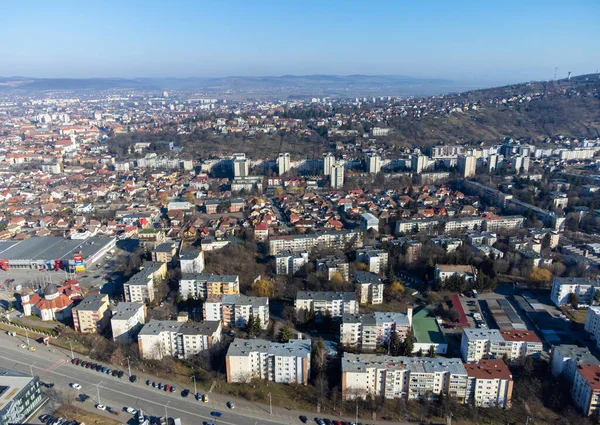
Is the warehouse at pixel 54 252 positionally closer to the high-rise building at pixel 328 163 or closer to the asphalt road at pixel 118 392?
the asphalt road at pixel 118 392

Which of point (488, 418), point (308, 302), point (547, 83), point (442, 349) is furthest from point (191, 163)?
point (547, 83)

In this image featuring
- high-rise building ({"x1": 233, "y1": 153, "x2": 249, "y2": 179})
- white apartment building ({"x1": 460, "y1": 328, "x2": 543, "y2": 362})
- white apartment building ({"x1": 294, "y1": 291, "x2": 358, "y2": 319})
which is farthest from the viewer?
high-rise building ({"x1": 233, "y1": 153, "x2": 249, "y2": 179})

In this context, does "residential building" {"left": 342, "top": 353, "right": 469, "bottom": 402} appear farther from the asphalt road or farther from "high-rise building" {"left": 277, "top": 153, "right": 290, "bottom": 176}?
"high-rise building" {"left": 277, "top": 153, "right": 290, "bottom": 176}

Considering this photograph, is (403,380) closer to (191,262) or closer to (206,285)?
(206,285)

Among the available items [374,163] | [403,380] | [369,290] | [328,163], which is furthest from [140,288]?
[374,163]

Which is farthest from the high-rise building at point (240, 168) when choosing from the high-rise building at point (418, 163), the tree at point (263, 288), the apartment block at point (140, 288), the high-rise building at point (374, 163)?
the tree at point (263, 288)

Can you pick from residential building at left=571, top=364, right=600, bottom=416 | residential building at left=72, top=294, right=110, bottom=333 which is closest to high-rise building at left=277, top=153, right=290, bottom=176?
residential building at left=72, top=294, right=110, bottom=333
